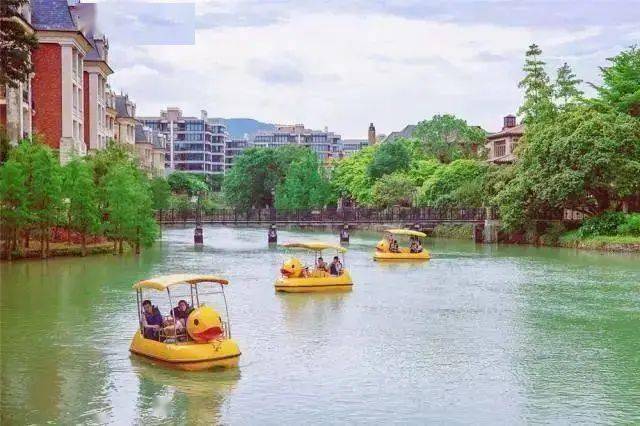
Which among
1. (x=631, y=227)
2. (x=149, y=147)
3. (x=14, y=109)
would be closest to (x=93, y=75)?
(x=14, y=109)

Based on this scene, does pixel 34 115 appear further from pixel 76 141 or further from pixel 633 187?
pixel 633 187

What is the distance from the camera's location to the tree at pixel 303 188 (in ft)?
380

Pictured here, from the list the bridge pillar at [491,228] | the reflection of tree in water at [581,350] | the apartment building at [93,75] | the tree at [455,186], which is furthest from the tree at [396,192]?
the reflection of tree in water at [581,350]

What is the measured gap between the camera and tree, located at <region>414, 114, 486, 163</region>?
117000mm

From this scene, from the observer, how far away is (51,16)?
65.2 metres

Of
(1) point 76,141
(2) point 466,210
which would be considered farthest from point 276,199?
(1) point 76,141

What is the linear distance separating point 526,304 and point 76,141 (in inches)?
1610

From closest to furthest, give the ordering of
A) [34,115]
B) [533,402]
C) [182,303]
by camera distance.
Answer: [533,402] < [182,303] < [34,115]

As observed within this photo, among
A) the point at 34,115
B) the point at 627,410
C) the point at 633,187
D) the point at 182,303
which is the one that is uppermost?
the point at 34,115

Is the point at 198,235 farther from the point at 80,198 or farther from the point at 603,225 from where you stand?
the point at 603,225

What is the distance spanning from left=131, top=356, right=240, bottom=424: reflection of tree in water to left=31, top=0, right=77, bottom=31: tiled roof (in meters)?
45.1

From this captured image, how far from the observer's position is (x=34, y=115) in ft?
212

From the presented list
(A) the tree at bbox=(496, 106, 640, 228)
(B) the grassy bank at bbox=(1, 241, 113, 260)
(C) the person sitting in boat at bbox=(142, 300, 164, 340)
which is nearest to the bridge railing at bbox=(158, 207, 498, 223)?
(A) the tree at bbox=(496, 106, 640, 228)

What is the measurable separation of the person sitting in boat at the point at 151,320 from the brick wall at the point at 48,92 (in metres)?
42.8
